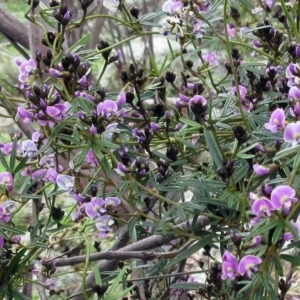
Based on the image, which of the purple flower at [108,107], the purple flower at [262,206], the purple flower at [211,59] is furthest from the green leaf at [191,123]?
the purple flower at [211,59]

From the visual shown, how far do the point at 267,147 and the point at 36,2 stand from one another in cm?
50

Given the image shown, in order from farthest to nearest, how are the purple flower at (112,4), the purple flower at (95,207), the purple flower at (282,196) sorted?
the purple flower at (112,4), the purple flower at (95,207), the purple flower at (282,196)

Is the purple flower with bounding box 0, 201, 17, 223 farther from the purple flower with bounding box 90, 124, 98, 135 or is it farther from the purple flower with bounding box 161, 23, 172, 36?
the purple flower with bounding box 161, 23, 172, 36

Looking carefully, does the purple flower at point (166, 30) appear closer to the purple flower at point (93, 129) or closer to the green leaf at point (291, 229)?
the purple flower at point (93, 129)

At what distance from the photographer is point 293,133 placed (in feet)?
2.51

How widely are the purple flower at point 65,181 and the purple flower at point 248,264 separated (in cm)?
30

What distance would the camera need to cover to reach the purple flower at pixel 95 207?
0.97m

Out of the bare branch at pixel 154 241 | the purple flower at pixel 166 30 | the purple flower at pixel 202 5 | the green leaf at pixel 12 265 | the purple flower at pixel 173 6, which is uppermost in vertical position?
the purple flower at pixel 173 6

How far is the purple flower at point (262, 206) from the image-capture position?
2.51 ft

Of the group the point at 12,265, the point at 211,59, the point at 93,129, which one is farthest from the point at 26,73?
the point at 211,59

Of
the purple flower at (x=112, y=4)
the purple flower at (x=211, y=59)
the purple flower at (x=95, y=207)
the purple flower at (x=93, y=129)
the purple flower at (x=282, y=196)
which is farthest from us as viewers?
the purple flower at (x=211, y=59)

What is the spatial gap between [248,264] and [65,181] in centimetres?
32

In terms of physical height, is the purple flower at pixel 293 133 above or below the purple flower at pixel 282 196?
above

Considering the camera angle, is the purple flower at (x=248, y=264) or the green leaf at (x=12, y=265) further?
the green leaf at (x=12, y=265)
